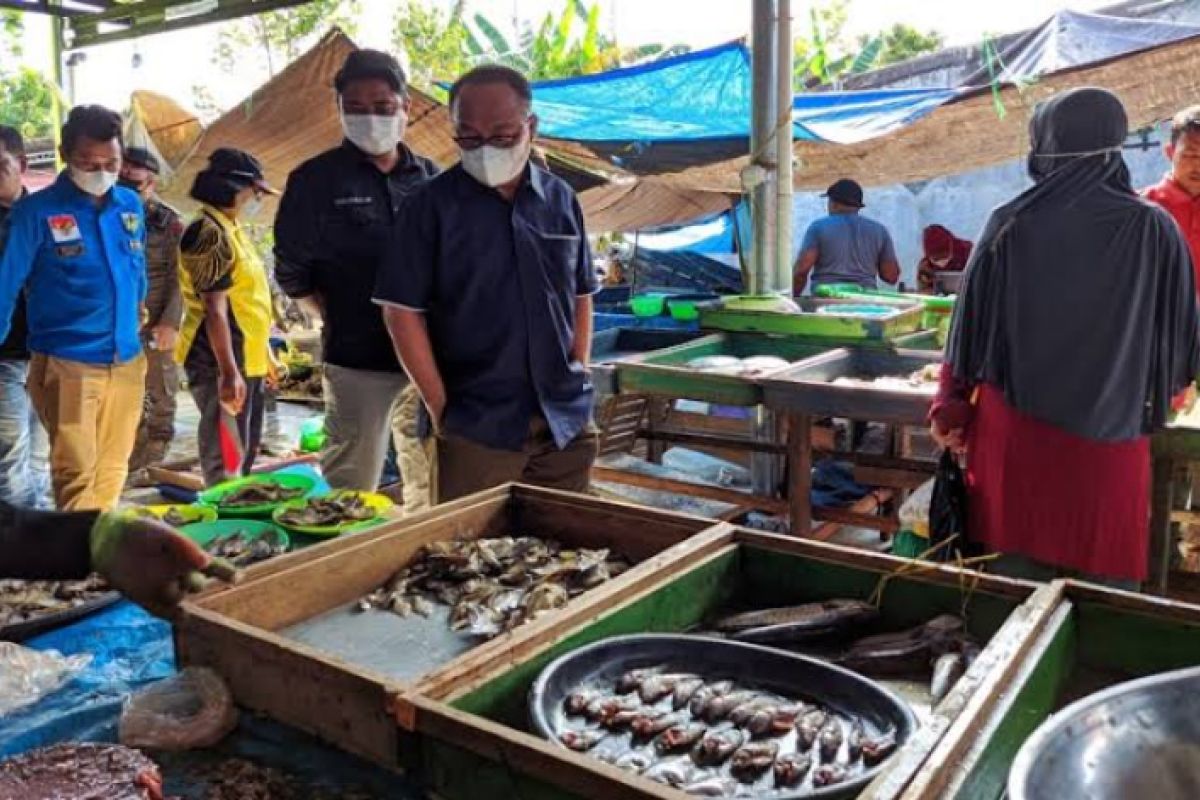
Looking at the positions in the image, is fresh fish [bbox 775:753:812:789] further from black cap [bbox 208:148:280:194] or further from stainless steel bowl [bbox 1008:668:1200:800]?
black cap [bbox 208:148:280:194]

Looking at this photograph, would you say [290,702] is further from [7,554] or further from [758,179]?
[758,179]

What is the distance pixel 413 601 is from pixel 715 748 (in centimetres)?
90

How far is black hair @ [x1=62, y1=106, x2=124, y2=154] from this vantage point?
13.2ft

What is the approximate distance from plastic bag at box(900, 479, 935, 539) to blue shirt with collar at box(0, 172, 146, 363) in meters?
3.49

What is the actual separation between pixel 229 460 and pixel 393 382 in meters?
1.81

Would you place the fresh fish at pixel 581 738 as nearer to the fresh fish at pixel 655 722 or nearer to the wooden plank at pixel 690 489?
the fresh fish at pixel 655 722

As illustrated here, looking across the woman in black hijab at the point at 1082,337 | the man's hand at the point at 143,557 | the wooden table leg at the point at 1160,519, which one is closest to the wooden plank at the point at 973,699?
the woman in black hijab at the point at 1082,337

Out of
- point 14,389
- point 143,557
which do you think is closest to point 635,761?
point 143,557

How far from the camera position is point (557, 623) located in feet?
5.68

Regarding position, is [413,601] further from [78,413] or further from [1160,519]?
[78,413]

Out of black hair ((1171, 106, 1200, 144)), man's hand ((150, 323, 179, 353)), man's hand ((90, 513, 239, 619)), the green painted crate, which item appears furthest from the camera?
man's hand ((150, 323, 179, 353))

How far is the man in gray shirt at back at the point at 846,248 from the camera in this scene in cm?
744

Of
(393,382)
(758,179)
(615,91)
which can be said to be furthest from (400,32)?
(393,382)

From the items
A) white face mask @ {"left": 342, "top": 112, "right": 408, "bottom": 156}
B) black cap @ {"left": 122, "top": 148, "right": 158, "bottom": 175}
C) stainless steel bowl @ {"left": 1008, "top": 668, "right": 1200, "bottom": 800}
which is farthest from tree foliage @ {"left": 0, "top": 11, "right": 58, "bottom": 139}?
stainless steel bowl @ {"left": 1008, "top": 668, "right": 1200, "bottom": 800}
